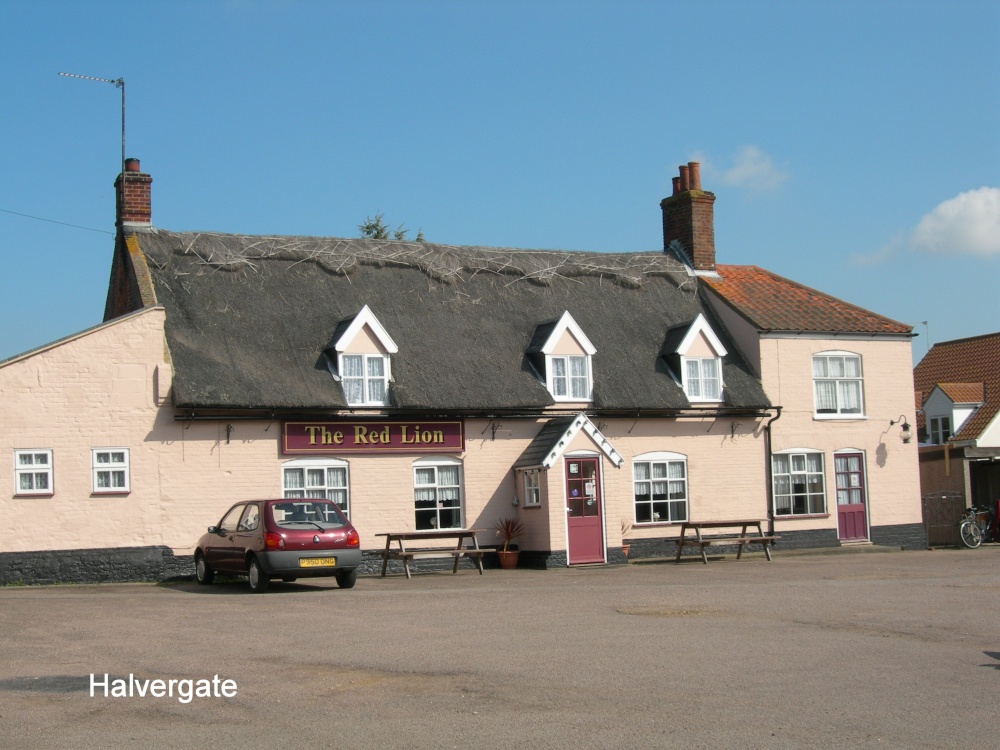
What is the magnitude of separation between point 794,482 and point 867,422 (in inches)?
108

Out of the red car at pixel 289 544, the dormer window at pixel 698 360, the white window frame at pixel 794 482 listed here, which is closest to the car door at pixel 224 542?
the red car at pixel 289 544

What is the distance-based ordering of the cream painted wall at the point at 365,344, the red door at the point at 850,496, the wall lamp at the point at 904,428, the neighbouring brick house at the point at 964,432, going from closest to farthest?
the cream painted wall at the point at 365,344 < the red door at the point at 850,496 < the wall lamp at the point at 904,428 < the neighbouring brick house at the point at 964,432

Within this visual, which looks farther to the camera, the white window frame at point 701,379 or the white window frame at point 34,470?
the white window frame at point 701,379

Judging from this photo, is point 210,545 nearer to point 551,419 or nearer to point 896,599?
point 551,419

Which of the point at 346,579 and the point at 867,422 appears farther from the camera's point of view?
the point at 867,422

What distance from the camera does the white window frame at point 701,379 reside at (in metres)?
28.8

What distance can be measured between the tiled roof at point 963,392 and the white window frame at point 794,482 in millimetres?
9717

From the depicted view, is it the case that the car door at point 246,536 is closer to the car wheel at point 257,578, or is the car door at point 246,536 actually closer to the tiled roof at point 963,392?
the car wheel at point 257,578

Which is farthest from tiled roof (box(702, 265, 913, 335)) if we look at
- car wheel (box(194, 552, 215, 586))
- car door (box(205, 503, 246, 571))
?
car wheel (box(194, 552, 215, 586))

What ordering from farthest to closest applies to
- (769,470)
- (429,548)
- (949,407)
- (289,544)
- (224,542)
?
(949,407), (769,470), (429,548), (224,542), (289,544)

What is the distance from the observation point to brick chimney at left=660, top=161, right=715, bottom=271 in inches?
1289

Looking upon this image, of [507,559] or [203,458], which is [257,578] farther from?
[507,559]

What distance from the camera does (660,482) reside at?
28.4 meters

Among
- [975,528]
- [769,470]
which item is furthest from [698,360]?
[975,528]
